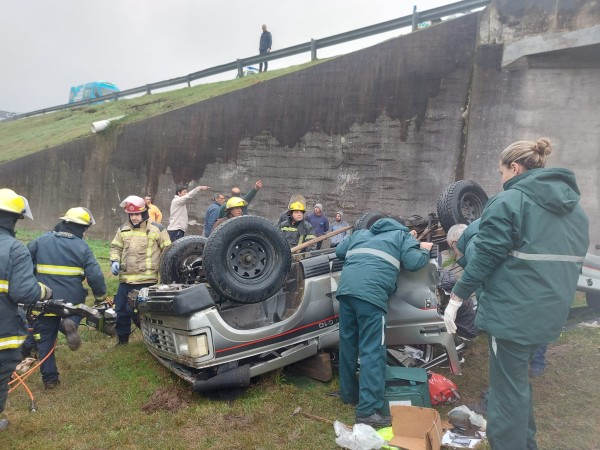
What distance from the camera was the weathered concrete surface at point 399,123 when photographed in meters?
Result: 9.23

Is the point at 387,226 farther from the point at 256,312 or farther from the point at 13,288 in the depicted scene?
the point at 13,288

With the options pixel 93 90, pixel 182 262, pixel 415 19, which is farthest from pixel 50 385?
pixel 93 90

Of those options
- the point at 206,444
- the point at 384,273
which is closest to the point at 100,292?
the point at 206,444

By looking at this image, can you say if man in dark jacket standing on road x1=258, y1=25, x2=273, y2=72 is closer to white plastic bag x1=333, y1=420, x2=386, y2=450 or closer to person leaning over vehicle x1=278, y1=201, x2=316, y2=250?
person leaning over vehicle x1=278, y1=201, x2=316, y2=250

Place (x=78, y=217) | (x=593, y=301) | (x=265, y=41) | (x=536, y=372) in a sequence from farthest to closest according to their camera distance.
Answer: (x=265, y=41) < (x=593, y=301) < (x=78, y=217) < (x=536, y=372)

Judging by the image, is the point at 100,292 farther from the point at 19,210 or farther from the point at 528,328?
the point at 528,328

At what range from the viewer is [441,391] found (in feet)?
12.6

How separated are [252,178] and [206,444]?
8995 millimetres

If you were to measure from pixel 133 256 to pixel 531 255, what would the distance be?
13.9 feet

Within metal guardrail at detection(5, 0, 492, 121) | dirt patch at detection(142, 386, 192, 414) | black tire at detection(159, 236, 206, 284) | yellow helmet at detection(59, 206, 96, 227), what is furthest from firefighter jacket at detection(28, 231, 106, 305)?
metal guardrail at detection(5, 0, 492, 121)

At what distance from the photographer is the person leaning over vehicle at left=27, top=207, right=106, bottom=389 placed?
14.6 feet

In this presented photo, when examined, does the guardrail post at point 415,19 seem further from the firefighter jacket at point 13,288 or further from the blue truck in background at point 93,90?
the blue truck in background at point 93,90

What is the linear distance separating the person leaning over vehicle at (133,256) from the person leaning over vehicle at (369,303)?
8.21ft

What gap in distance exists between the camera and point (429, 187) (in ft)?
33.0
